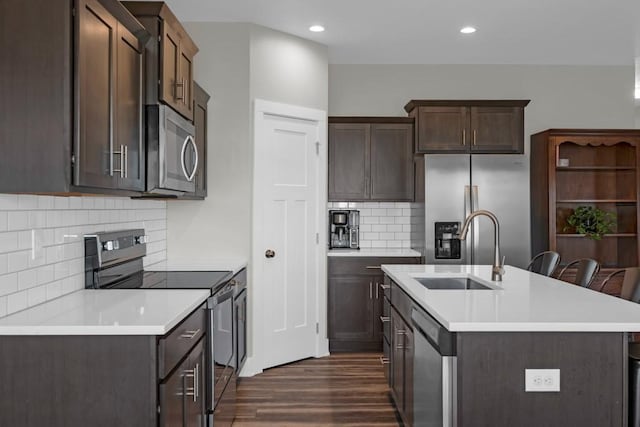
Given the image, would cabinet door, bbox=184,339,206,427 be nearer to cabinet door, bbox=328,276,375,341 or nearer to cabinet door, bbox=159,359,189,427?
cabinet door, bbox=159,359,189,427

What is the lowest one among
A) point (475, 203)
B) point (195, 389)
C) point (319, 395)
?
point (319, 395)

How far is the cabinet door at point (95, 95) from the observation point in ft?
6.24

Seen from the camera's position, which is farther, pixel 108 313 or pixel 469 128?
pixel 469 128

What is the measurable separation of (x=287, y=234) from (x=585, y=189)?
10.6 feet

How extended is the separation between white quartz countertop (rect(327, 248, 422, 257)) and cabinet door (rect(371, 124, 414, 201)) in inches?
20.3

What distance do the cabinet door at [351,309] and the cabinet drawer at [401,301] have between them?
1.55 meters

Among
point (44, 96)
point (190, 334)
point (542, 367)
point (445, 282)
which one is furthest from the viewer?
point (445, 282)

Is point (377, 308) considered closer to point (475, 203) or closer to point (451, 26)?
point (475, 203)

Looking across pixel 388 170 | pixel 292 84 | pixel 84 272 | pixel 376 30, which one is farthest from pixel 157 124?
pixel 388 170

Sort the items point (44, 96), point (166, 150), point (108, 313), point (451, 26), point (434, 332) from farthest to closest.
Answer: point (451, 26) < point (166, 150) < point (434, 332) < point (108, 313) < point (44, 96)

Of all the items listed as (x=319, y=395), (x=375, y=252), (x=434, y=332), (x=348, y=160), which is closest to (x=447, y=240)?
(x=375, y=252)

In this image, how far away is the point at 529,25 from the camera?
4.55 m

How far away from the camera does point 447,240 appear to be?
512 centimetres

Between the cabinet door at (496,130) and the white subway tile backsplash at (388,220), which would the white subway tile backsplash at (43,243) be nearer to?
the white subway tile backsplash at (388,220)
